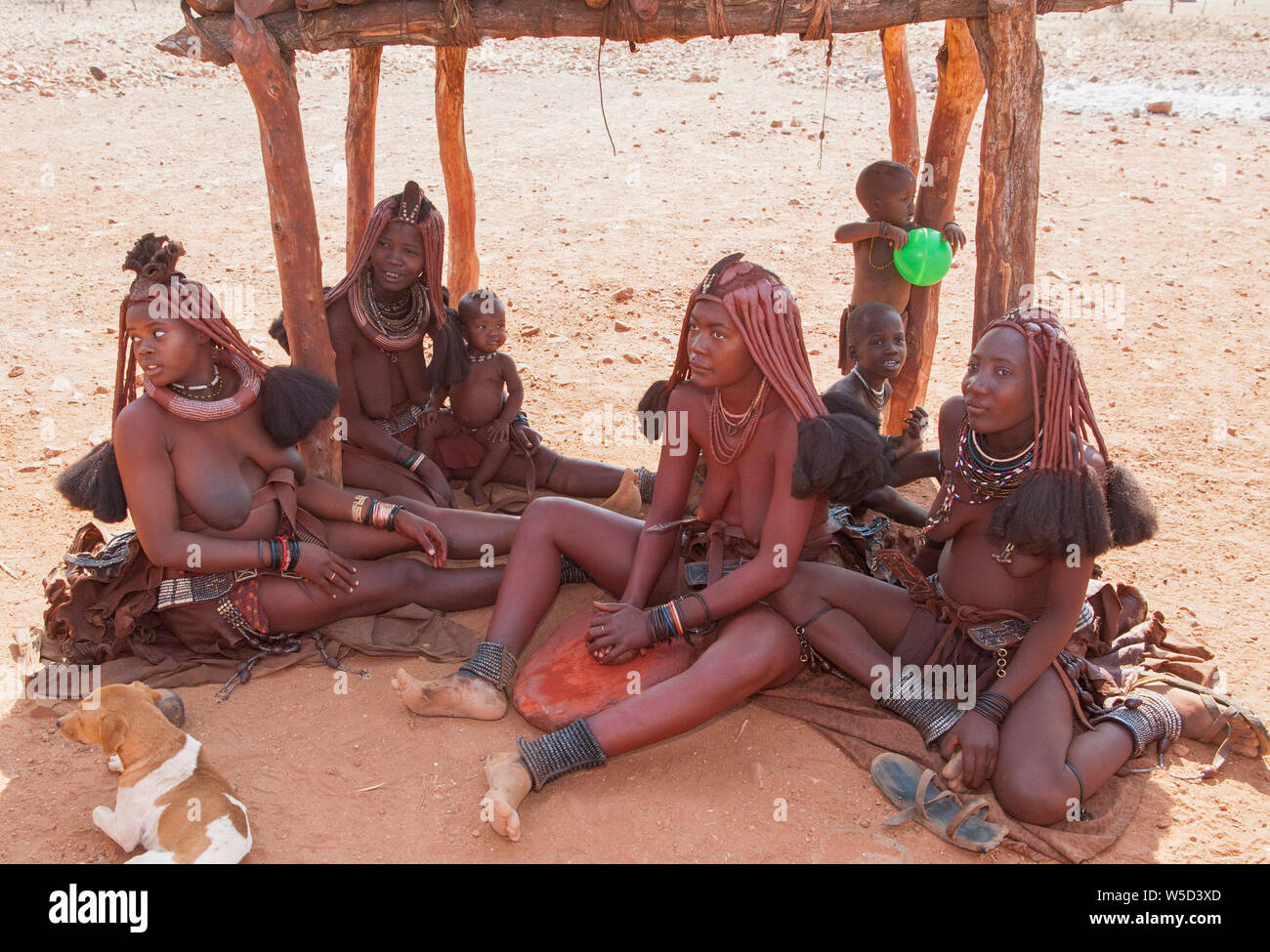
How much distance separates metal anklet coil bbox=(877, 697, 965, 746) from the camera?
132 inches

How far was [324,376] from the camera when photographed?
4.11 m

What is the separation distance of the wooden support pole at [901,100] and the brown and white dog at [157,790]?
192 inches

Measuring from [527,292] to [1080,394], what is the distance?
5502mm

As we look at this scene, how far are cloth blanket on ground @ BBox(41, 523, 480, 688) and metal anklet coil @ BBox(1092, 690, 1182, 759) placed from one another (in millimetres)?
2287

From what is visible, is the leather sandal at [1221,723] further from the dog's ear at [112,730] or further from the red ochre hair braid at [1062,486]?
the dog's ear at [112,730]

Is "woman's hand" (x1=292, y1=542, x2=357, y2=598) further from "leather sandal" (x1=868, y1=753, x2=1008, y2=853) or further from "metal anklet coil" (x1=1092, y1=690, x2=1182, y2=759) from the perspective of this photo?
"metal anklet coil" (x1=1092, y1=690, x2=1182, y2=759)

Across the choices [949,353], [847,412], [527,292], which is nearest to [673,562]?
[847,412]

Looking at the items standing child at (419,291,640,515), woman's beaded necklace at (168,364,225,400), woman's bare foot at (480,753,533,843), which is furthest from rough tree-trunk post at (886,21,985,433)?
woman's beaded necklace at (168,364,225,400)

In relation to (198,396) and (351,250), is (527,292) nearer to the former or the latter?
(351,250)

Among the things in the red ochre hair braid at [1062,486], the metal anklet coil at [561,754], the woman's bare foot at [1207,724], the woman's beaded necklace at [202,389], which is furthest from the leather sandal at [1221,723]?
the woman's beaded necklace at [202,389]

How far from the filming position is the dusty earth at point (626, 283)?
3.23 m

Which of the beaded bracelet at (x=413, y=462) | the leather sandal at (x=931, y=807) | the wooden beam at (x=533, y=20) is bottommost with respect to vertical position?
the leather sandal at (x=931, y=807)

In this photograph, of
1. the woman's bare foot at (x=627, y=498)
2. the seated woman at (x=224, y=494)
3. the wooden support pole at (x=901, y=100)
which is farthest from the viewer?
the wooden support pole at (x=901, y=100)
